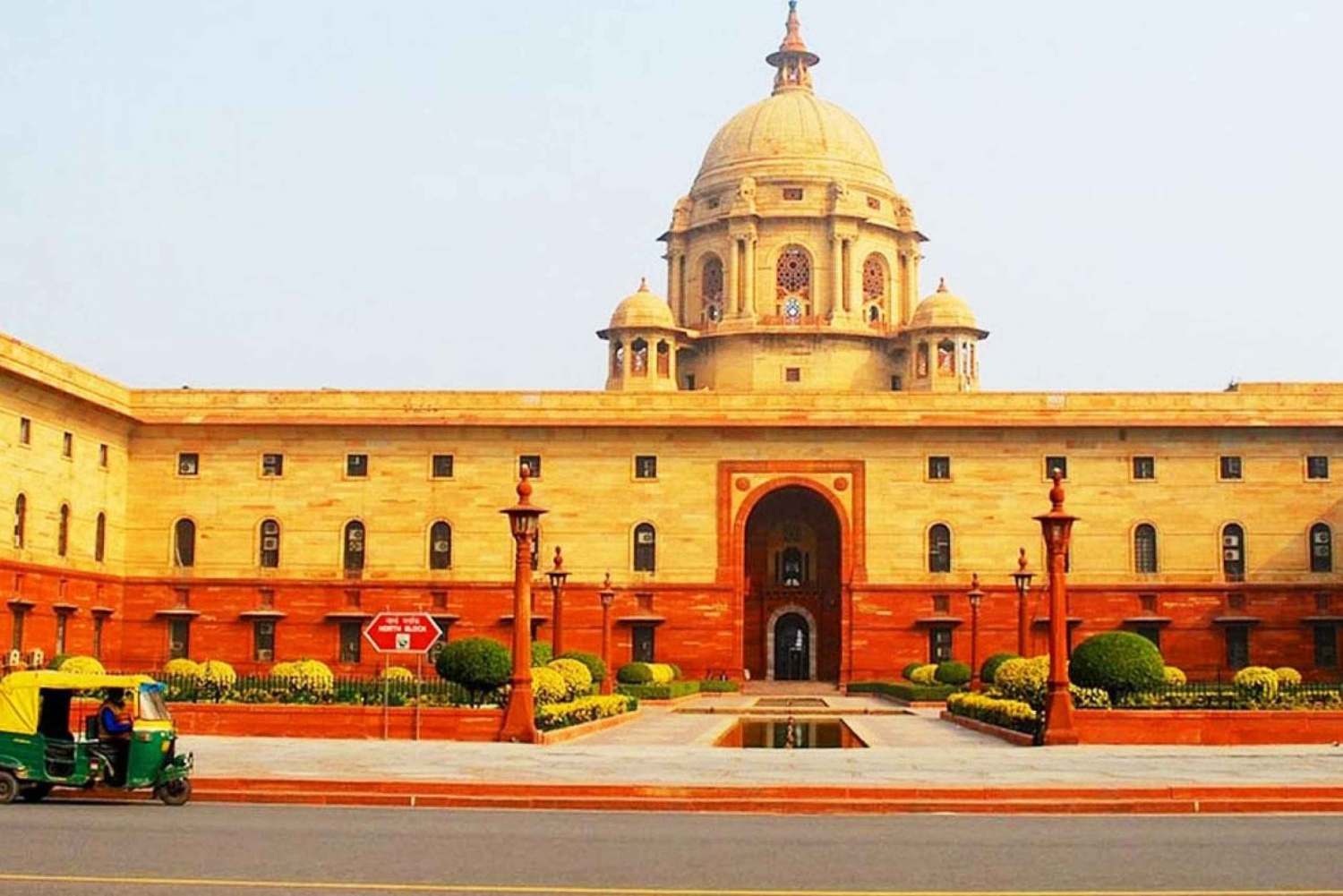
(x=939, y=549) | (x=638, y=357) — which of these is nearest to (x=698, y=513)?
(x=939, y=549)

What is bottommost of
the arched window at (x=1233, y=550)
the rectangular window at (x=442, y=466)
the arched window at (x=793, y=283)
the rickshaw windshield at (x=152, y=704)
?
the rickshaw windshield at (x=152, y=704)

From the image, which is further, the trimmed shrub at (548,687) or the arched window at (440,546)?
the arched window at (440,546)

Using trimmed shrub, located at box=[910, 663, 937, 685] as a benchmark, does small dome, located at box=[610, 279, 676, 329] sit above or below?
above

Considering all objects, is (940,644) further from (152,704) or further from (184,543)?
(152,704)

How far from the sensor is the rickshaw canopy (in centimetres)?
1712

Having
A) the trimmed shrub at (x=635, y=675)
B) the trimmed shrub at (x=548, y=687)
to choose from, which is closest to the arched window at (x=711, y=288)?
the trimmed shrub at (x=635, y=675)

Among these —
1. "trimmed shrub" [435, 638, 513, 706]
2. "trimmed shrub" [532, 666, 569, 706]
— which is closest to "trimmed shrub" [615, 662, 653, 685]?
"trimmed shrub" [532, 666, 569, 706]

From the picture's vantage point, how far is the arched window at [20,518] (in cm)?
4650

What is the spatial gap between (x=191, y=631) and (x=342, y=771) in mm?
36578

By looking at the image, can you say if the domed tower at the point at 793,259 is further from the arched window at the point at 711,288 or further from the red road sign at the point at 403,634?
the red road sign at the point at 403,634

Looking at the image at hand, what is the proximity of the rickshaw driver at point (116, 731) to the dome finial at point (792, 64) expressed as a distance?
57.0 meters

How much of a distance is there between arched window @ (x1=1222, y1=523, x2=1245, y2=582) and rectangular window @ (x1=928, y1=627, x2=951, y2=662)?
8672 millimetres

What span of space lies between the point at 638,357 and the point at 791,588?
10.5m

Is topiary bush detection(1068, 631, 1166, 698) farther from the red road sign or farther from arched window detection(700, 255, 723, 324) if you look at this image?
arched window detection(700, 255, 723, 324)
